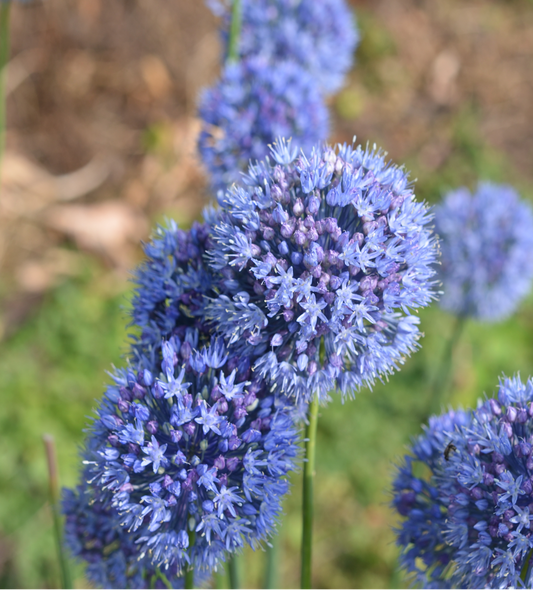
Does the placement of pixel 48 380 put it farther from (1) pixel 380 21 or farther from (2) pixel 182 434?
(1) pixel 380 21

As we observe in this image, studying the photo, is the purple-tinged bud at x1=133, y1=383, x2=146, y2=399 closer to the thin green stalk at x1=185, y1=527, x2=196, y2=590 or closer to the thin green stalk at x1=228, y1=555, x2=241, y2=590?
the thin green stalk at x1=185, y1=527, x2=196, y2=590

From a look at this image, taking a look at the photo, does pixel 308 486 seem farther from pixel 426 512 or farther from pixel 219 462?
pixel 426 512

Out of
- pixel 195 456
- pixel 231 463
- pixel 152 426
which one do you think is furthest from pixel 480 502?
pixel 152 426

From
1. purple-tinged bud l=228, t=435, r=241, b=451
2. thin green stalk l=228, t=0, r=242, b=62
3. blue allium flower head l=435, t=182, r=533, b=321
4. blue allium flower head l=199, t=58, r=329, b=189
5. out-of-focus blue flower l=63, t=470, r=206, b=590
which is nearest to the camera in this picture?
purple-tinged bud l=228, t=435, r=241, b=451

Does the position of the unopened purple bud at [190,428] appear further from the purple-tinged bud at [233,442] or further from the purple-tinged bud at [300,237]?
the purple-tinged bud at [300,237]

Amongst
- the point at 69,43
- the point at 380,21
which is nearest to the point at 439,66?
the point at 380,21

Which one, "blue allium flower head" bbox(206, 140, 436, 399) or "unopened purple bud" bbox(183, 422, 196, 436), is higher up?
"blue allium flower head" bbox(206, 140, 436, 399)

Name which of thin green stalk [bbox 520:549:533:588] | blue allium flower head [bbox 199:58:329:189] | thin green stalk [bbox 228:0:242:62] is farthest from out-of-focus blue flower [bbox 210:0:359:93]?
thin green stalk [bbox 520:549:533:588]
